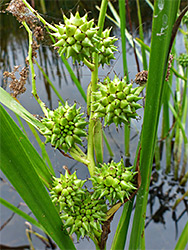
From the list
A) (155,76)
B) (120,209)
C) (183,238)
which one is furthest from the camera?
(120,209)

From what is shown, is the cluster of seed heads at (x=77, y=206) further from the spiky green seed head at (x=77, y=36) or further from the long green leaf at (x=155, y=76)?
the spiky green seed head at (x=77, y=36)

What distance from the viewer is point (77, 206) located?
0.65 m

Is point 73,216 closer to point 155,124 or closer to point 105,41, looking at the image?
point 155,124

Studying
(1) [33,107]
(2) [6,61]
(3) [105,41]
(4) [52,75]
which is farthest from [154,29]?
(2) [6,61]

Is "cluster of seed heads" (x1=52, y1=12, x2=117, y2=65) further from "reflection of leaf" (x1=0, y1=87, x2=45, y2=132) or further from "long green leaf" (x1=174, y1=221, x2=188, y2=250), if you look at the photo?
"long green leaf" (x1=174, y1=221, x2=188, y2=250)

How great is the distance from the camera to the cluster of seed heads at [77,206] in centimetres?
64

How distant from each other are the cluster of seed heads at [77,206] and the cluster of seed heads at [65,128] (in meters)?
0.10

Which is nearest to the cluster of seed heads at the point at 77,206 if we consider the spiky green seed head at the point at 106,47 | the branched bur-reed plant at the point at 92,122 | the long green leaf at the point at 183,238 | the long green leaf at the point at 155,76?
the branched bur-reed plant at the point at 92,122

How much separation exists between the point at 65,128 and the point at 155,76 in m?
0.23

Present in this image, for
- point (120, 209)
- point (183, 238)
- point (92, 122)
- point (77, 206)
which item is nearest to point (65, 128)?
point (92, 122)

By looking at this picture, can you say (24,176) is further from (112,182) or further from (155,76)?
(155,76)

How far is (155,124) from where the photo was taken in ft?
2.00

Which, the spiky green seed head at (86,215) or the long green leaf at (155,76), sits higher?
the long green leaf at (155,76)

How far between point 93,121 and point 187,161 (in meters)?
1.79
